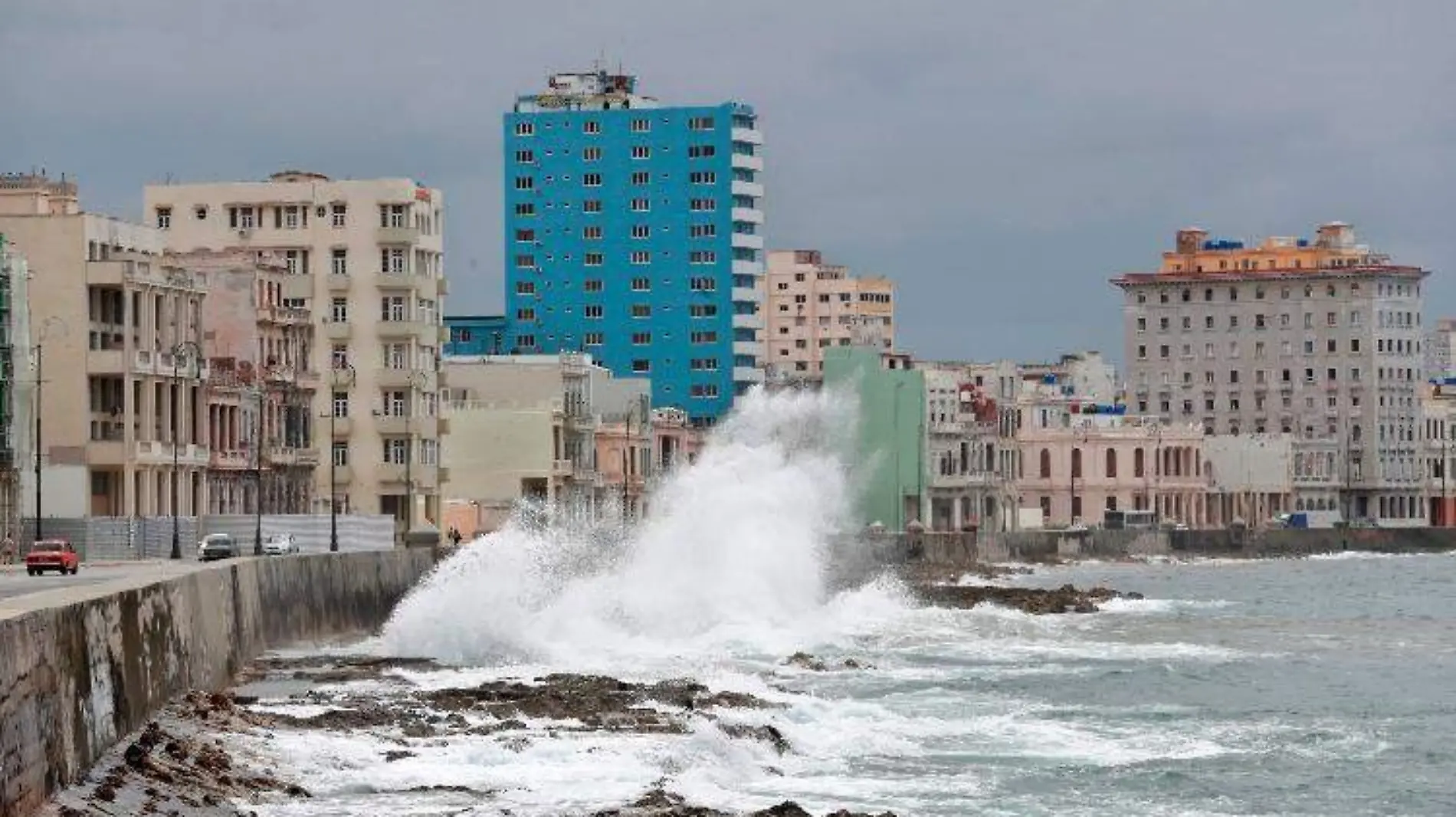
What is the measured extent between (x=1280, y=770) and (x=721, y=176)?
443ft

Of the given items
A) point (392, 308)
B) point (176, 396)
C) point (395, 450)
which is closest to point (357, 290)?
point (392, 308)

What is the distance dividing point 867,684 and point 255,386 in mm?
41869

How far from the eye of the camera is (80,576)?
182ft

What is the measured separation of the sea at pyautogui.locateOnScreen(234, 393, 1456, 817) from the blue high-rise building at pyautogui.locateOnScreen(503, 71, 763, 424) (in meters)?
60.9

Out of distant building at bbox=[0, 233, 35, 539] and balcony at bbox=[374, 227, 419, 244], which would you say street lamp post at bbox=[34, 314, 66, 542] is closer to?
distant building at bbox=[0, 233, 35, 539]

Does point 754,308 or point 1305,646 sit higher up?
point 754,308

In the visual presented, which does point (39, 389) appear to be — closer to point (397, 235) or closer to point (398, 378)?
point (398, 378)

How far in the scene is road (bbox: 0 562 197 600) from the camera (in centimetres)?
4512

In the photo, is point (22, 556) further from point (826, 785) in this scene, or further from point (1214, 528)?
point (1214, 528)

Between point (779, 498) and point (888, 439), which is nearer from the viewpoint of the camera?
point (779, 498)

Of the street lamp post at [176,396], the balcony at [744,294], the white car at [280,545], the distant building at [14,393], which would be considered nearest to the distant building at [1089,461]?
the balcony at [744,294]

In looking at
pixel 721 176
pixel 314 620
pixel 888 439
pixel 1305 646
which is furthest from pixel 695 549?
pixel 721 176

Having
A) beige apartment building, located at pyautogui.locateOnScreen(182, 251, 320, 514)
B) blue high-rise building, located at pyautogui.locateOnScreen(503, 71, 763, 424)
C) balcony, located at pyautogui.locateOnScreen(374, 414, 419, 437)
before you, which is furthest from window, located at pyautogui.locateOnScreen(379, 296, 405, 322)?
blue high-rise building, located at pyautogui.locateOnScreen(503, 71, 763, 424)

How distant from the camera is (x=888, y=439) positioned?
525ft
